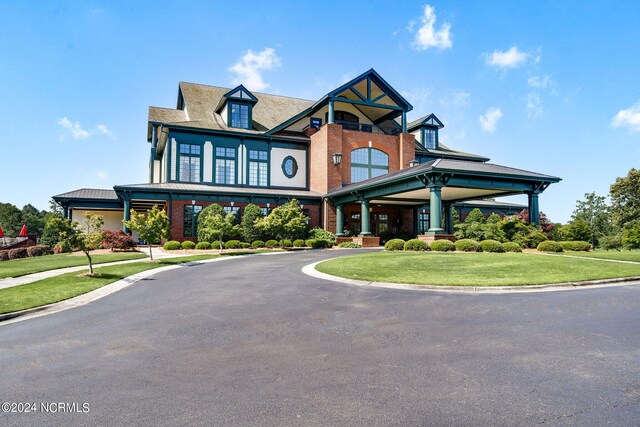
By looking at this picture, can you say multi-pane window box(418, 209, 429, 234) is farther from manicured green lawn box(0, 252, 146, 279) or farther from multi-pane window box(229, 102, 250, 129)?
manicured green lawn box(0, 252, 146, 279)

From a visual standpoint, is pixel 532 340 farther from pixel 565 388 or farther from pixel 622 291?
pixel 622 291

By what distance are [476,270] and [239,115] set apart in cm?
2923

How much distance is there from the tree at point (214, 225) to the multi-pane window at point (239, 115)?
9.94 metres

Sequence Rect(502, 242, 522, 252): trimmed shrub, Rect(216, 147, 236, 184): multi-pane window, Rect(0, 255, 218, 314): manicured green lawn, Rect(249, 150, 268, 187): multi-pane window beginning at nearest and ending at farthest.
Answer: Rect(0, 255, 218, 314): manicured green lawn → Rect(502, 242, 522, 252): trimmed shrub → Rect(216, 147, 236, 184): multi-pane window → Rect(249, 150, 268, 187): multi-pane window

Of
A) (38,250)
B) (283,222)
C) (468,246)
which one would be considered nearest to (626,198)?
(468,246)

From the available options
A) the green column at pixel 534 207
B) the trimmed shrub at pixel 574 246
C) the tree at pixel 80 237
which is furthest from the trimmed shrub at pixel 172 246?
the trimmed shrub at pixel 574 246

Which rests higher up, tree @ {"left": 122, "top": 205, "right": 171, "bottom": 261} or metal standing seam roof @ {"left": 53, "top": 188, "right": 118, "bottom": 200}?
metal standing seam roof @ {"left": 53, "top": 188, "right": 118, "bottom": 200}

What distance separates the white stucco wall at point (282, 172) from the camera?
38.1 metres

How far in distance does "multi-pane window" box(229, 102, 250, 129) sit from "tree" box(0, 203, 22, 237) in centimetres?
5598

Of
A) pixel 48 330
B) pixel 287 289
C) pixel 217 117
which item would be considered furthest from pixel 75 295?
pixel 217 117

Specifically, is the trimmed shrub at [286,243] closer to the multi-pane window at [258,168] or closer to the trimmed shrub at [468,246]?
the multi-pane window at [258,168]

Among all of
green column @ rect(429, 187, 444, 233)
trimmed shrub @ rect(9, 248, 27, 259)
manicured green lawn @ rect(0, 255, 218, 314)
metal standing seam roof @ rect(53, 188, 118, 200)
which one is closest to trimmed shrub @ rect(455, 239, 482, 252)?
green column @ rect(429, 187, 444, 233)

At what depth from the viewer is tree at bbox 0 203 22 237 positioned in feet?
228

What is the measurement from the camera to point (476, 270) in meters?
14.2
